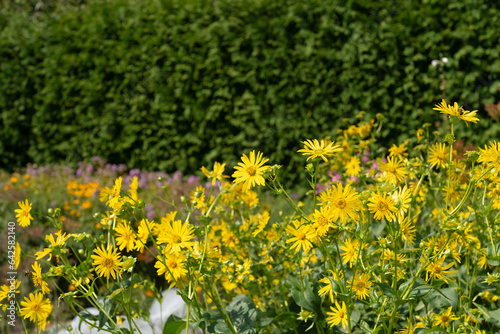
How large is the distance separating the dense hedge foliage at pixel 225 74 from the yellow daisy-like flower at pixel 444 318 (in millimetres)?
2901

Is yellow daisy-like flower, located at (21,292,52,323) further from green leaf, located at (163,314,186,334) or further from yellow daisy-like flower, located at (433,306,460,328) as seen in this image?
yellow daisy-like flower, located at (433,306,460,328)

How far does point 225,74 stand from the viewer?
15.8 ft

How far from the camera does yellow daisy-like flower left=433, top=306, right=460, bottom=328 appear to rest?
4.27ft

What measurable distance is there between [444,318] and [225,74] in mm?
3854

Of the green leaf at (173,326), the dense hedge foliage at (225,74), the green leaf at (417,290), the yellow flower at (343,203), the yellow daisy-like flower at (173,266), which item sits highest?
the yellow flower at (343,203)

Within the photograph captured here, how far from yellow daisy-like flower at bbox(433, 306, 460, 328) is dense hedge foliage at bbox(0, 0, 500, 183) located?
290 centimetres

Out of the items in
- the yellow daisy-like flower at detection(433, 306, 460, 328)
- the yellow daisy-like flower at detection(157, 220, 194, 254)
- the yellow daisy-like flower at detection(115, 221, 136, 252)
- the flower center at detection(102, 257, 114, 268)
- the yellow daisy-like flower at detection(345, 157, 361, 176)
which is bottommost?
the yellow daisy-like flower at detection(433, 306, 460, 328)

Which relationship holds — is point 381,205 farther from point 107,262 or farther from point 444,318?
point 107,262

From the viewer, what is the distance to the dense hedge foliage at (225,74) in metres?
3.98

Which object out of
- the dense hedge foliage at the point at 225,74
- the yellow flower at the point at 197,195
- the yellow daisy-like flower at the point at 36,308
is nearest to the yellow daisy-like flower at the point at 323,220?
the yellow flower at the point at 197,195

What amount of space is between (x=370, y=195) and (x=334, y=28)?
139 inches

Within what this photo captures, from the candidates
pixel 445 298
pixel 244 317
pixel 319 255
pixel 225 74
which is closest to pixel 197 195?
pixel 244 317

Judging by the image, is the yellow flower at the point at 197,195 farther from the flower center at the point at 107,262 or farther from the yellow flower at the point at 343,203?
the yellow flower at the point at 343,203


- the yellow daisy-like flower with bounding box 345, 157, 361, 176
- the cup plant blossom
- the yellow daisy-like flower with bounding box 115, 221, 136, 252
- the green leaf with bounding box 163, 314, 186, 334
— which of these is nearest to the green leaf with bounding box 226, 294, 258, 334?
the cup plant blossom
